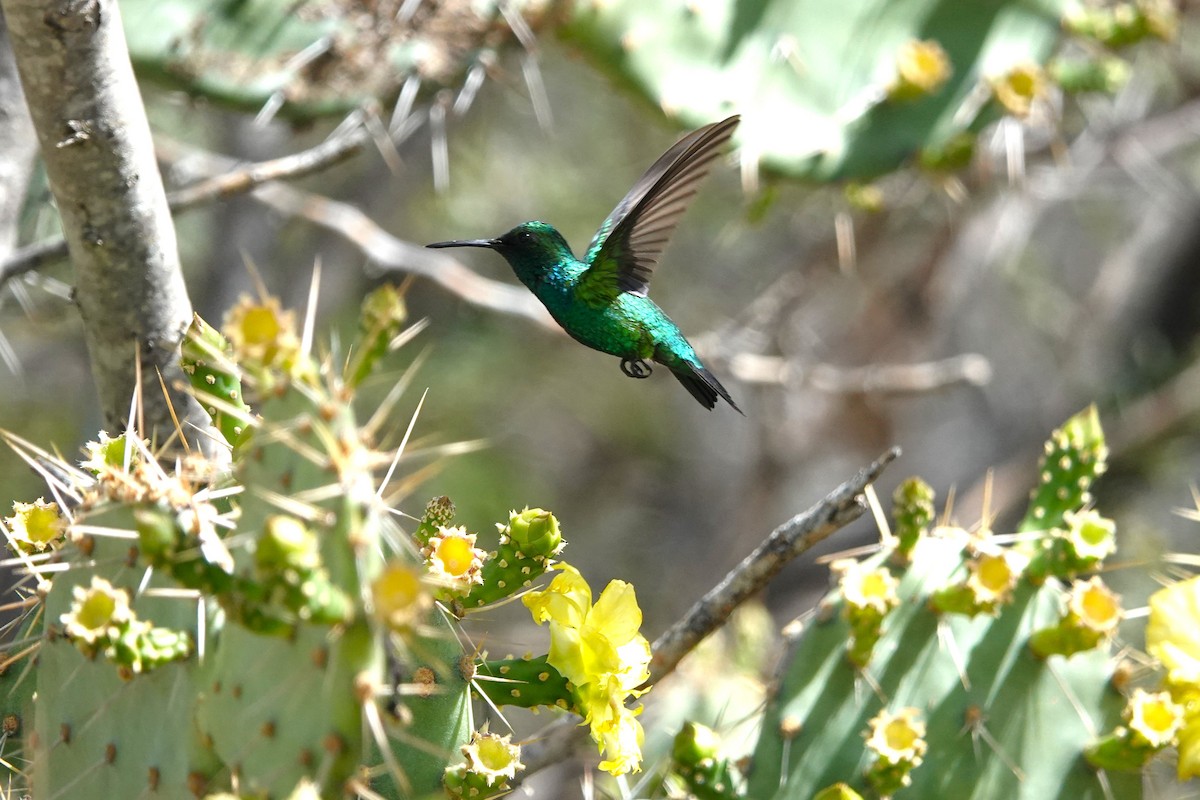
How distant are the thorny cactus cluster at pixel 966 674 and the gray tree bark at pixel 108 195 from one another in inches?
31.9

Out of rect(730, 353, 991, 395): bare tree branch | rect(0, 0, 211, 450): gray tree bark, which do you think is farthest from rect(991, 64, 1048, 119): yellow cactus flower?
rect(0, 0, 211, 450): gray tree bark

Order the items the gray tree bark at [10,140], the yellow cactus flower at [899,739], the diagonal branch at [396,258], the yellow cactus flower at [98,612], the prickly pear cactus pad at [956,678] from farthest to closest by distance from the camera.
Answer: the diagonal branch at [396,258] → the gray tree bark at [10,140] → the prickly pear cactus pad at [956,678] → the yellow cactus flower at [899,739] → the yellow cactus flower at [98,612]

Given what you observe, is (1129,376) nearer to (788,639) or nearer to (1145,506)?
(1145,506)

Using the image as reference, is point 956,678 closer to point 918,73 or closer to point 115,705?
point 115,705

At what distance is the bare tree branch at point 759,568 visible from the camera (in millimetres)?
1378

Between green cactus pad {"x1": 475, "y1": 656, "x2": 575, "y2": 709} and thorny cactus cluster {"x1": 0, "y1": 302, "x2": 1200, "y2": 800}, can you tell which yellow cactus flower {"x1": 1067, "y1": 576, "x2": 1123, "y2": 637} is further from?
green cactus pad {"x1": 475, "y1": 656, "x2": 575, "y2": 709}

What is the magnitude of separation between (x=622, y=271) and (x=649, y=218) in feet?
0.30

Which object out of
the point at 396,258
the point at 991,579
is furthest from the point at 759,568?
the point at 396,258

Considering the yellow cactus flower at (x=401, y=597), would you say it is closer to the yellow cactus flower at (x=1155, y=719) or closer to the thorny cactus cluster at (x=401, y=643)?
the thorny cactus cluster at (x=401, y=643)

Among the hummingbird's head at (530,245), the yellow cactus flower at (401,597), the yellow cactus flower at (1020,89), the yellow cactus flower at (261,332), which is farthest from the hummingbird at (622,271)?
the yellow cactus flower at (1020,89)

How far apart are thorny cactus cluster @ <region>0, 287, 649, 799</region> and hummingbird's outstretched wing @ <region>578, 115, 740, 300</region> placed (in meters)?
0.68

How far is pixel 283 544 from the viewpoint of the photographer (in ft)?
2.85

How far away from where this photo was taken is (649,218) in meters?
1.90

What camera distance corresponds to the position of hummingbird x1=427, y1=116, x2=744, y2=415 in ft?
6.11
